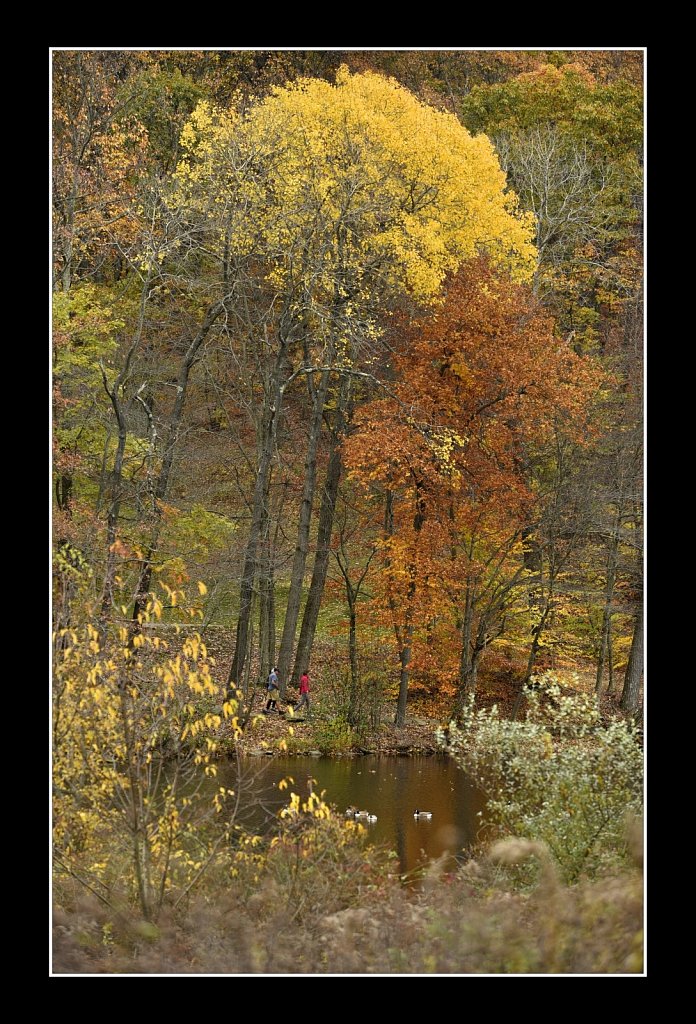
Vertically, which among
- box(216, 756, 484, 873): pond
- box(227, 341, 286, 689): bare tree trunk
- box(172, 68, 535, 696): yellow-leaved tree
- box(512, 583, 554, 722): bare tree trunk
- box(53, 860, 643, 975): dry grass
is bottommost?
box(216, 756, 484, 873): pond

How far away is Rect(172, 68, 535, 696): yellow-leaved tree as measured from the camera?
2055 cm

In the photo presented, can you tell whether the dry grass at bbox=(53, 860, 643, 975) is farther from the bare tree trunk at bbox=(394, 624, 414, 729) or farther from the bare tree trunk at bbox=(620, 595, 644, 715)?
the bare tree trunk at bbox=(620, 595, 644, 715)

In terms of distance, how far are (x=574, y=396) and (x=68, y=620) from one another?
600 inches

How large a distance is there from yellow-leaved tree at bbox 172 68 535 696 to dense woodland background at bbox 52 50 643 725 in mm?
59

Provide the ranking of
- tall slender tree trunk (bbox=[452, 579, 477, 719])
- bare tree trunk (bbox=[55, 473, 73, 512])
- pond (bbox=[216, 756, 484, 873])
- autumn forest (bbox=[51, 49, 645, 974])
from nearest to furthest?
pond (bbox=[216, 756, 484, 873])
bare tree trunk (bbox=[55, 473, 73, 512])
autumn forest (bbox=[51, 49, 645, 974])
tall slender tree trunk (bbox=[452, 579, 477, 719])

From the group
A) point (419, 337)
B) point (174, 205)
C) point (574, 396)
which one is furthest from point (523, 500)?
point (174, 205)

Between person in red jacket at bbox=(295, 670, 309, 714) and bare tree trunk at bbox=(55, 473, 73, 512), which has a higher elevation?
bare tree trunk at bbox=(55, 473, 73, 512)

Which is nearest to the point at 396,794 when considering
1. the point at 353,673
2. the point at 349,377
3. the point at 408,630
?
the point at 353,673

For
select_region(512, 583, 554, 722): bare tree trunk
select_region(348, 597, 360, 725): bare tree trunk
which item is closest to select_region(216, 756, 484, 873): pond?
select_region(348, 597, 360, 725): bare tree trunk

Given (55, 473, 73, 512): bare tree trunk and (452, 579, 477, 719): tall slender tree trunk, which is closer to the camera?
(55, 473, 73, 512): bare tree trunk

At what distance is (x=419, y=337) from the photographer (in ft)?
76.3

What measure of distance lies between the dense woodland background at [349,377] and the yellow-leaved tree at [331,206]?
0.06 metres

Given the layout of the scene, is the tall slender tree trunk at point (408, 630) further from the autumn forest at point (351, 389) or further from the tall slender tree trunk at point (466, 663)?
the tall slender tree trunk at point (466, 663)

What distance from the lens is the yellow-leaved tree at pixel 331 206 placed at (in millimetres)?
20547
